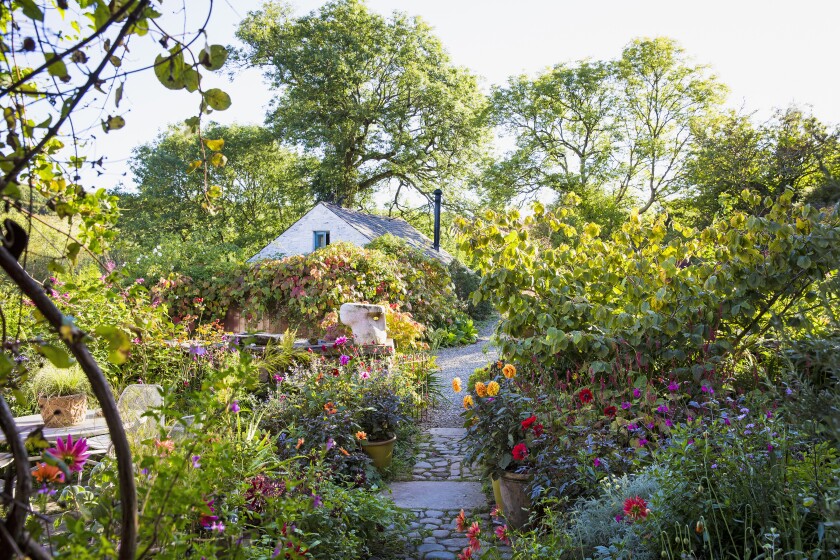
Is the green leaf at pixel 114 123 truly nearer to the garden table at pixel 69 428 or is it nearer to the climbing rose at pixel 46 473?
the climbing rose at pixel 46 473

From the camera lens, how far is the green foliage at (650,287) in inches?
164

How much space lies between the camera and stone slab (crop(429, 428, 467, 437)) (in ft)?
20.6

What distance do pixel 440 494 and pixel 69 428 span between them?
263 centimetres

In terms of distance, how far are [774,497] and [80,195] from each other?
239cm

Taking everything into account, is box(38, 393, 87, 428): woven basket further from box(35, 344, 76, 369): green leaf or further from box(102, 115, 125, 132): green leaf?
box(35, 344, 76, 369): green leaf

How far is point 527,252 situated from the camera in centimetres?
490

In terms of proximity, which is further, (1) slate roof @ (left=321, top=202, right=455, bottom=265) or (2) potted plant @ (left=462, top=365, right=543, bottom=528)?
(1) slate roof @ (left=321, top=202, right=455, bottom=265)

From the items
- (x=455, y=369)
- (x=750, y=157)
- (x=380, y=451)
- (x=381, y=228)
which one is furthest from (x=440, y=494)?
(x=750, y=157)

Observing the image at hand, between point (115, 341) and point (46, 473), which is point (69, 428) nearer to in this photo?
point (46, 473)

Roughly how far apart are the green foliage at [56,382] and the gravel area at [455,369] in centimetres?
322

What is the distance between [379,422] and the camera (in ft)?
16.4

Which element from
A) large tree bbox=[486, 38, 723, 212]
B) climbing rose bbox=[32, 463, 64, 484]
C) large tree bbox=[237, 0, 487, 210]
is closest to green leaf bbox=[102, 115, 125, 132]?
climbing rose bbox=[32, 463, 64, 484]

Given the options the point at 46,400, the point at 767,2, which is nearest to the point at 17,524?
the point at 46,400

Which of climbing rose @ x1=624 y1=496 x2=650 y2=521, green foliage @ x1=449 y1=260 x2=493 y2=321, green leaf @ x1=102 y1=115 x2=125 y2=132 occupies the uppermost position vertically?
green foliage @ x1=449 y1=260 x2=493 y2=321
